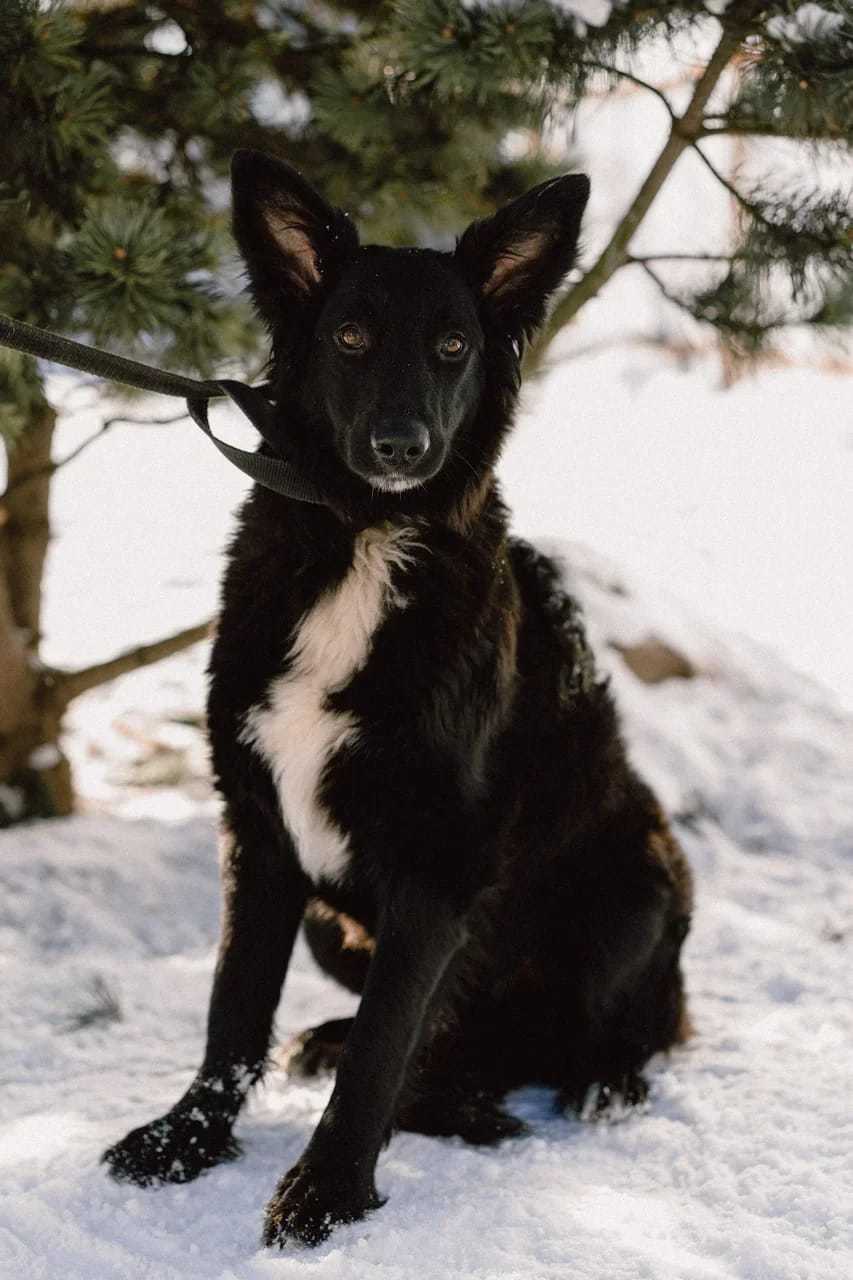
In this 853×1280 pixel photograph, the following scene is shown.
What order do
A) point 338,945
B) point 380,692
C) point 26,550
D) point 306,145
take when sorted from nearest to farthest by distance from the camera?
point 380,692 < point 338,945 < point 306,145 < point 26,550

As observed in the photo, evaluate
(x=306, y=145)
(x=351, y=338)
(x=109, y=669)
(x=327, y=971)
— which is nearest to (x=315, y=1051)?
(x=327, y=971)

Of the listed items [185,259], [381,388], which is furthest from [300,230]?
[185,259]

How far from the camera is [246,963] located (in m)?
2.86

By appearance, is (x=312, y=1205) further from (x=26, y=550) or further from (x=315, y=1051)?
(x=26, y=550)

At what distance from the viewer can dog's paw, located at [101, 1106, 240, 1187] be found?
8.51 ft

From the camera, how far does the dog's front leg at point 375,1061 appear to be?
247cm

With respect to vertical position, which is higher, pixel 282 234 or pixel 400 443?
pixel 282 234

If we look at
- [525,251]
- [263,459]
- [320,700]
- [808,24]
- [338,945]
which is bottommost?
[338,945]

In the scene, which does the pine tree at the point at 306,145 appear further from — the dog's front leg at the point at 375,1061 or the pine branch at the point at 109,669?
the dog's front leg at the point at 375,1061

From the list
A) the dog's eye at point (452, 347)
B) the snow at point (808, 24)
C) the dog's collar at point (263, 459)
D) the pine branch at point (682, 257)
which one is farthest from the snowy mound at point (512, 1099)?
the snow at point (808, 24)

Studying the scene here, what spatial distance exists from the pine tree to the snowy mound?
0.85m

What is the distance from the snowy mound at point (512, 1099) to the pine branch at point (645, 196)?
2081 mm

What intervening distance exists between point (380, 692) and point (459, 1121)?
3.53 ft

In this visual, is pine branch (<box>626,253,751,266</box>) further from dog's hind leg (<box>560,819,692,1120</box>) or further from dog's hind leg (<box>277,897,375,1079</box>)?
dog's hind leg (<box>277,897,375,1079</box>)
